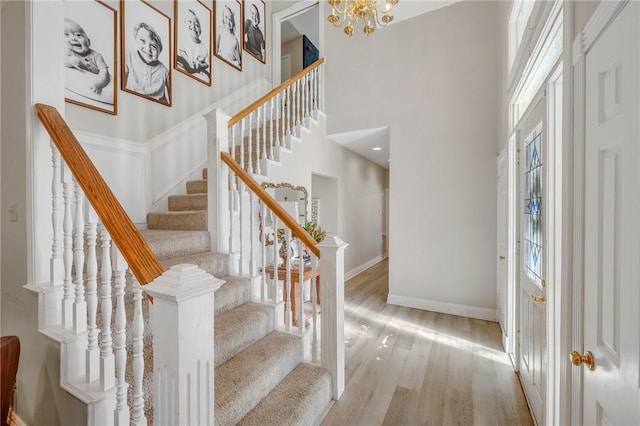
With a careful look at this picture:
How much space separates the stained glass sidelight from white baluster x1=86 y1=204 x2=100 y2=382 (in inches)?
91.9

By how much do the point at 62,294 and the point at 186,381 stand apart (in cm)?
102

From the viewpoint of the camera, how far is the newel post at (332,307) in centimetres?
187

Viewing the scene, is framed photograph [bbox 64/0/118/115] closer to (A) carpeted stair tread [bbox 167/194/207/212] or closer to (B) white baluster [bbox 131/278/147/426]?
(A) carpeted stair tread [bbox 167/194/207/212]

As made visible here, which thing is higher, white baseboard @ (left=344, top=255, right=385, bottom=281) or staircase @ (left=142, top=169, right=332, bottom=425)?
staircase @ (left=142, top=169, right=332, bottom=425)

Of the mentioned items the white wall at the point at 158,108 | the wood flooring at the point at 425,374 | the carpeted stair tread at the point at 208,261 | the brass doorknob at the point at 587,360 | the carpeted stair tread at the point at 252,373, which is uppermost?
the white wall at the point at 158,108

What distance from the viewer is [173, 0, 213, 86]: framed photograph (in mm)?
3312

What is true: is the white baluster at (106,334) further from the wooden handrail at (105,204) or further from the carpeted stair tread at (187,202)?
the carpeted stair tread at (187,202)

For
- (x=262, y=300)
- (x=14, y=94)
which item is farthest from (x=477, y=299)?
(x=14, y=94)

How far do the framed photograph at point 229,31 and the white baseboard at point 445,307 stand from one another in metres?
4.15

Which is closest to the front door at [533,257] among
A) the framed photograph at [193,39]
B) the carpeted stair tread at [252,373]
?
the carpeted stair tread at [252,373]

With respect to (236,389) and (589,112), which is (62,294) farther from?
(589,112)

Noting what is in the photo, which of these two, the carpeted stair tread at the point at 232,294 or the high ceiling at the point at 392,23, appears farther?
the high ceiling at the point at 392,23

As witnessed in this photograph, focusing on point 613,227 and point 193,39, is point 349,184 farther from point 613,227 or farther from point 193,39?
point 613,227

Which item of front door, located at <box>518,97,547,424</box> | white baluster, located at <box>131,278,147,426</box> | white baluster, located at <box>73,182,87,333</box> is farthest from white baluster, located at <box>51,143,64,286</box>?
front door, located at <box>518,97,547,424</box>
